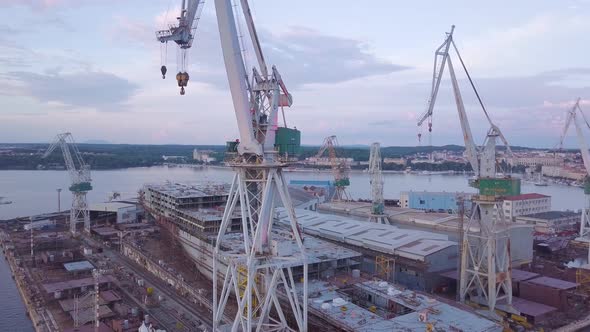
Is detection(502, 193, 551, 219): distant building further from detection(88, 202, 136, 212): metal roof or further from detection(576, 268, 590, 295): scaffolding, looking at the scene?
detection(88, 202, 136, 212): metal roof

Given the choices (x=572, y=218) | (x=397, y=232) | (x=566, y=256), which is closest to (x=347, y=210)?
(x=397, y=232)

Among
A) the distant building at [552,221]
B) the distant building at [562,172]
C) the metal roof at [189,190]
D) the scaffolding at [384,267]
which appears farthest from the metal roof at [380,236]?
the distant building at [562,172]

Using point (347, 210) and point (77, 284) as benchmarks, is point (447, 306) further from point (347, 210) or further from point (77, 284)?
point (347, 210)

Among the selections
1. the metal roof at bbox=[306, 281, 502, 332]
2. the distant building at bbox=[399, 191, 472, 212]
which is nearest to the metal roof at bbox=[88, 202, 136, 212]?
the metal roof at bbox=[306, 281, 502, 332]

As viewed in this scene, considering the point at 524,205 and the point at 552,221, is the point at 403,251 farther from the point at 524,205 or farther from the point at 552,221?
the point at 524,205

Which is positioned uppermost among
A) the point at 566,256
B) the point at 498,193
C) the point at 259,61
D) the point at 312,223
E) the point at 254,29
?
the point at 254,29

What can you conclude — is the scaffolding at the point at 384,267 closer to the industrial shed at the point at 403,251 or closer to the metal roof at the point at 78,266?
the industrial shed at the point at 403,251

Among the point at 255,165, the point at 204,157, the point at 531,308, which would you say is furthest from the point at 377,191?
the point at 204,157
